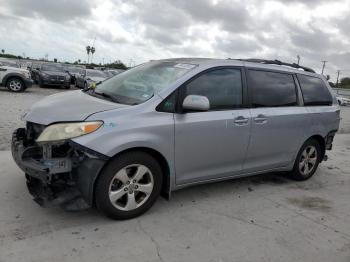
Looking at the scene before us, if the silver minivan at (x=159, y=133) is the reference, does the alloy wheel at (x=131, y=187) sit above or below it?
below

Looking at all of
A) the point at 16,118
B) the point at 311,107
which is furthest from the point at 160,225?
the point at 16,118

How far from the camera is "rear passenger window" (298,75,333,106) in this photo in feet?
19.2

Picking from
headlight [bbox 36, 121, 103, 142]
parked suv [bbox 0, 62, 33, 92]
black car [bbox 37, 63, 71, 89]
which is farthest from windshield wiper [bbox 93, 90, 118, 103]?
black car [bbox 37, 63, 71, 89]

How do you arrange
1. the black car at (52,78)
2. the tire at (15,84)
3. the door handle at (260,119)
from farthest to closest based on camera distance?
the black car at (52,78)
the tire at (15,84)
the door handle at (260,119)

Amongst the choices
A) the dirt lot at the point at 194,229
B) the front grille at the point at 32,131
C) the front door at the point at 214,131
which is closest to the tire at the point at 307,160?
the dirt lot at the point at 194,229

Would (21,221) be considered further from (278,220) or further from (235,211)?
(278,220)

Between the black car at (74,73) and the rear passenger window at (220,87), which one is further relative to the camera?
the black car at (74,73)

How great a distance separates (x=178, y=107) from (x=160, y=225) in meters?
1.26

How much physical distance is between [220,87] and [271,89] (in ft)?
3.21

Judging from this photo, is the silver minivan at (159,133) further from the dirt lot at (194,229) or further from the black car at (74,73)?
the black car at (74,73)

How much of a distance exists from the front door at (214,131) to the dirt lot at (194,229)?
0.46 meters

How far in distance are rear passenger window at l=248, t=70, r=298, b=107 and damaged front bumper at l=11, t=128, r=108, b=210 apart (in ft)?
7.55

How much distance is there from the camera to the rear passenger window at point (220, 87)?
4477mm

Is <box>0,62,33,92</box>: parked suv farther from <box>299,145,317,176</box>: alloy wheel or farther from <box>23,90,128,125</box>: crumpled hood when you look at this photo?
<box>299,145,317,176</box>: alloy wheel
